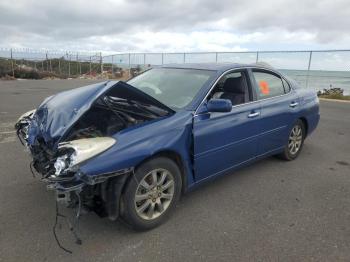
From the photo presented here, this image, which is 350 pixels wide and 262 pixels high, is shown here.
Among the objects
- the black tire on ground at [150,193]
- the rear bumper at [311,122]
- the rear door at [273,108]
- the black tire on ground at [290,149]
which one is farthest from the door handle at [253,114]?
the rear bumper at [311,122]

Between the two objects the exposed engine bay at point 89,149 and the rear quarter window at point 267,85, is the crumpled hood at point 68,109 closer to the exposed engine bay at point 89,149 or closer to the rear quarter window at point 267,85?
the exposed engine bay at point 89,149

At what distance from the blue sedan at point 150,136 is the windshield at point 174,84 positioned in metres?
0.01

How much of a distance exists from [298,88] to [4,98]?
1084 cm

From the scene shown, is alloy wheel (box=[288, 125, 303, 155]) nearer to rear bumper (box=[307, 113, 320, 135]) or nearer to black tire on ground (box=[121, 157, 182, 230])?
rear bumper (box=[307, 113, 320, 135])

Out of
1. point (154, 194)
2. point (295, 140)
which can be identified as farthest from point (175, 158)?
point (295, 140)

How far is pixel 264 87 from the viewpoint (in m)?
4.76

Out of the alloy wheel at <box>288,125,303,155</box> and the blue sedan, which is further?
the alloy wheel at <box>288,125,303,155</box>

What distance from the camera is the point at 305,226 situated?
344 cm

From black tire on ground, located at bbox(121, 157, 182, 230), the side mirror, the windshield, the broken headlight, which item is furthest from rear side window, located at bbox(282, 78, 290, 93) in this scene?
the broken headlight

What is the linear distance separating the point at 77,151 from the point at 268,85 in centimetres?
308

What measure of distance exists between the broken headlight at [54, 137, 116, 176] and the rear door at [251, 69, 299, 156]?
93.5 inches

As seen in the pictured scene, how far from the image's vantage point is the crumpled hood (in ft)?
10.4

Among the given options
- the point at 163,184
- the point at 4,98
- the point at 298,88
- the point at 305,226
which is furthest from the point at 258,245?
the point at 4,98

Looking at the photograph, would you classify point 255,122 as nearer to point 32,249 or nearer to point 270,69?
point 270,69
